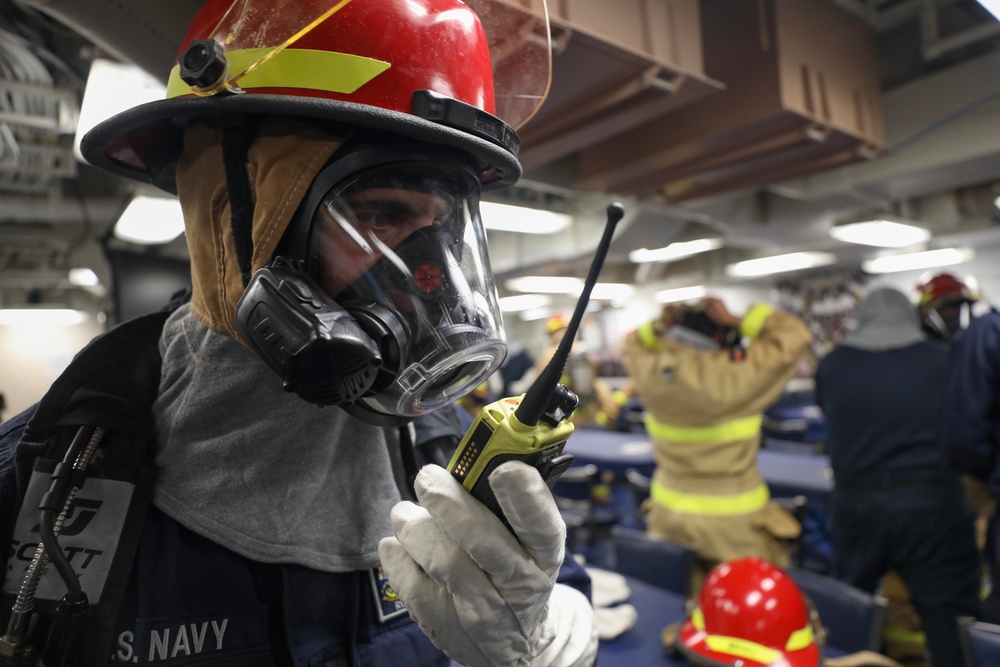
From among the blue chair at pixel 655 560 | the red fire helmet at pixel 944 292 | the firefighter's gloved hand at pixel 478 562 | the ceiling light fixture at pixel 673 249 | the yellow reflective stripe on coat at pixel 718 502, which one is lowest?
the blue chair at pixel 655 560

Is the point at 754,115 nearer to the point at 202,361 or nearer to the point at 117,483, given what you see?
the point at 202,361

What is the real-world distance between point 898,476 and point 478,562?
124 inches

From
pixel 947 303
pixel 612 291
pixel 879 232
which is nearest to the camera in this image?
pixel 947 303

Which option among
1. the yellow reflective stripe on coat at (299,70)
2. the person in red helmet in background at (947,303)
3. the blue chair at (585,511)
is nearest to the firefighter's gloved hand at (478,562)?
the yellow reflective stripe on coat at (299,70)

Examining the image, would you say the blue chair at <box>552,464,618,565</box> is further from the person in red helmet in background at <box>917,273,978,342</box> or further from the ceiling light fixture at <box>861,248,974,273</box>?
the ceiling light fixture at <box>861,248,974,273</box>

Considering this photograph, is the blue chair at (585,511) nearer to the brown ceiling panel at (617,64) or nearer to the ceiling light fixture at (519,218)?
the ceiling light fixture at (519,218)

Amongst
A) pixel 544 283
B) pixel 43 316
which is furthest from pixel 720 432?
pixel 43 316

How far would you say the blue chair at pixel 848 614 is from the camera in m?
1.98

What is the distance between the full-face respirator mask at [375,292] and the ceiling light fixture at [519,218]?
135 inches

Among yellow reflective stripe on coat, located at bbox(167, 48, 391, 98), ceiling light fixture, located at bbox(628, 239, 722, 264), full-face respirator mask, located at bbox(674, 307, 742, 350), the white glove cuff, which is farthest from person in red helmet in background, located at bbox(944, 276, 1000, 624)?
ceiling light fixture, located at bbox(628, 239, 722, 264)

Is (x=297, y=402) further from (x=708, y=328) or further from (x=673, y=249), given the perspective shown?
(x=673, y=249)

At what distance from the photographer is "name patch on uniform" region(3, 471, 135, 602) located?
0.77 metres

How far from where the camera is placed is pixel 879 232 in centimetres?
615

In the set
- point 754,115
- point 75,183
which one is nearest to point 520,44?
point 754,115
